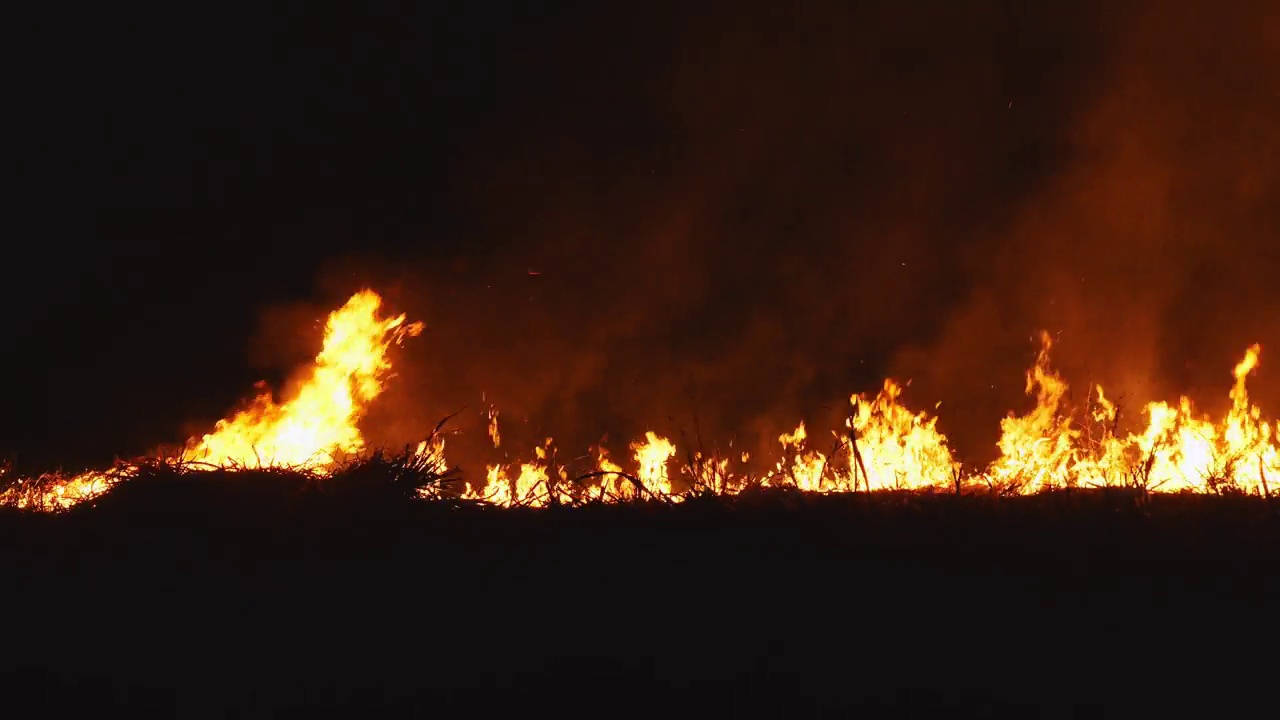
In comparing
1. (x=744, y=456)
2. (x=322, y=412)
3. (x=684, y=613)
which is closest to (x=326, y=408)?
(x=322, y=412)

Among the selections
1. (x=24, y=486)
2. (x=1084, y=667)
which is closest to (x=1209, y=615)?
(x=1084, y=667)

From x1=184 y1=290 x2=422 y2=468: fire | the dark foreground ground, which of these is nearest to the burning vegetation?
x1=184 y1=290 x2=422 y2=468: fire

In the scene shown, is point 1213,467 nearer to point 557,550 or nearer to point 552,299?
point 557,550

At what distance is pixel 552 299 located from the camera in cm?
990

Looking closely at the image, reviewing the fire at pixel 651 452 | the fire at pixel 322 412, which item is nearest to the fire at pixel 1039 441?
the fire at pixel 651 452

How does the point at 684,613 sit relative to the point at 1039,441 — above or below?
below

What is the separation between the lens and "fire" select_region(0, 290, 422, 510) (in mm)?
6904

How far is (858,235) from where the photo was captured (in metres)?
9.33

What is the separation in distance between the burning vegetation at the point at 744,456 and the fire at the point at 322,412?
0.04 ft

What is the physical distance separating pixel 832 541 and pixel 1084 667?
1.02m

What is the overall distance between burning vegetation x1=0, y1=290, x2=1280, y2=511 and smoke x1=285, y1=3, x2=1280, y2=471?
16.1 inches

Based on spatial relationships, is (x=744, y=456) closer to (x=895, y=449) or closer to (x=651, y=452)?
(x=651, y=452)

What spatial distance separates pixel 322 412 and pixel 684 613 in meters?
4.96

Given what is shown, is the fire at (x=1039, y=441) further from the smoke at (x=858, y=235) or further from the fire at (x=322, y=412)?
the fire at (x=322, y=412)
